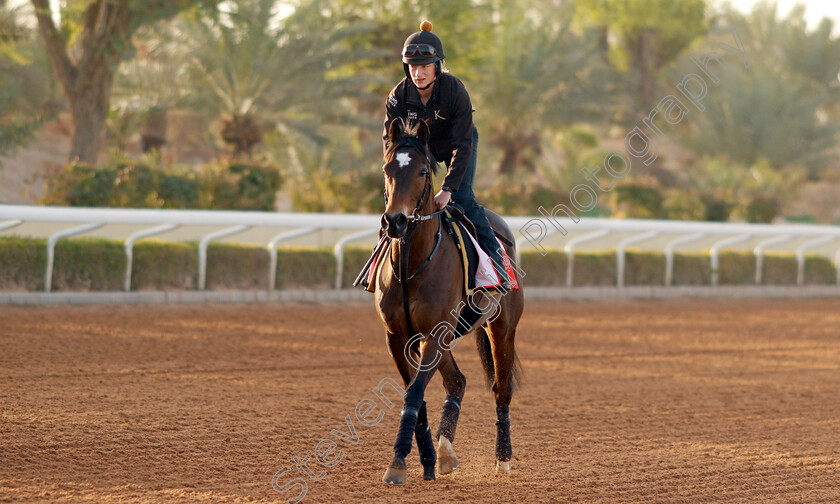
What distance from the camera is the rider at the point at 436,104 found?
477 centimetres

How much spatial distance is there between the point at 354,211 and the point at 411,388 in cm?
1505

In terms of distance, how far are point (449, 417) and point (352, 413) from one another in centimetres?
157

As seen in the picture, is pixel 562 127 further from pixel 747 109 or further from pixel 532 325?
pixel 532 325

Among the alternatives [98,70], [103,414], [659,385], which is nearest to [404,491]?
[103,414]

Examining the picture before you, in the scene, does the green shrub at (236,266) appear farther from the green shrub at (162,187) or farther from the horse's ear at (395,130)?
the horse's ear at (395,130)

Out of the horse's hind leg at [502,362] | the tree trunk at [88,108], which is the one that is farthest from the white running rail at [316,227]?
the tree trunk at [88,108]

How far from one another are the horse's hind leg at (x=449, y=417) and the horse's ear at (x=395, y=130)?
4.23 feet

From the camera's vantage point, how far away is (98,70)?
1888cm

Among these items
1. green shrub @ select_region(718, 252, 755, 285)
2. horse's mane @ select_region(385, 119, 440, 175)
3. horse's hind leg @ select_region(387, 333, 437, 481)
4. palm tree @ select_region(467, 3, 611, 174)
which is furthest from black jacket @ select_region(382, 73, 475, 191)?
palm tree @ select_region(467, 3, 611, 174)

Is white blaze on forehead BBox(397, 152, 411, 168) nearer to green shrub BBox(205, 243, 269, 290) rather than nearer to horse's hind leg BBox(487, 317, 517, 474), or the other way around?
horse's hind leg BBox(487, 317, 517, 474)

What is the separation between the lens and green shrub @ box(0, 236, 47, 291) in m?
10.8

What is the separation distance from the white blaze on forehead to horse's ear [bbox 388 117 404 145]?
125 mm

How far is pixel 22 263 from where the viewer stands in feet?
35.7

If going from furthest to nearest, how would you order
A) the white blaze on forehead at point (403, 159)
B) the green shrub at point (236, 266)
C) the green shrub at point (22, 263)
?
the green shrub at point (236, 266)
the green shrub at point (22, 263)
the white blaze on forehead at point (403, 159)
